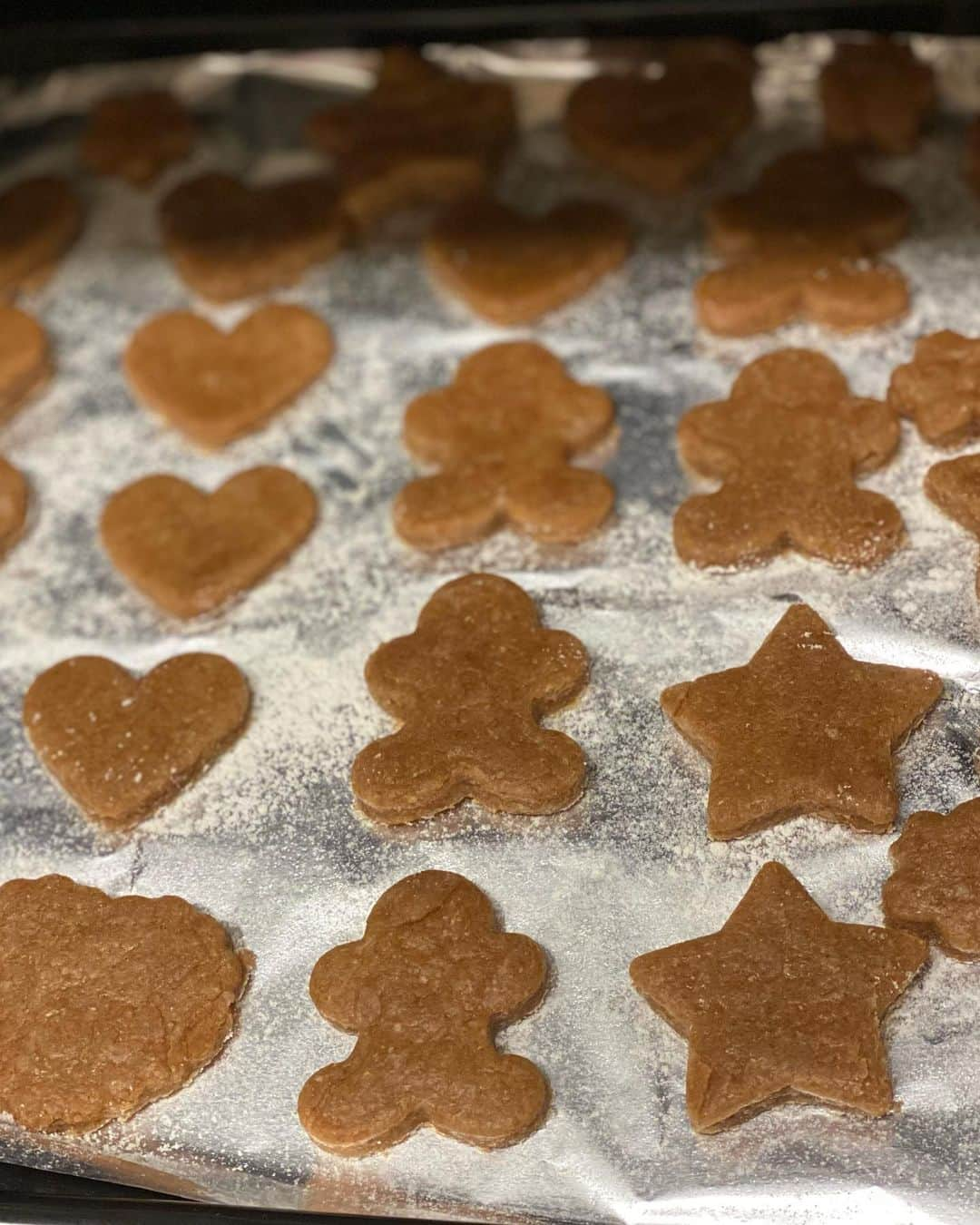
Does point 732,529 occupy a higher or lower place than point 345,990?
higher

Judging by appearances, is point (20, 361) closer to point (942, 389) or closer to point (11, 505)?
point (11, 505)

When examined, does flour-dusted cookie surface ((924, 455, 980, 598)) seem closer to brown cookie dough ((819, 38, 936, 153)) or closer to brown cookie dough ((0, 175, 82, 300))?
brown cookie dough ((819, 38, 936, 153))

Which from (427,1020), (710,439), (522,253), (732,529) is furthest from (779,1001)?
(522,253)

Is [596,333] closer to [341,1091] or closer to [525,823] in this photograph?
[525,823]

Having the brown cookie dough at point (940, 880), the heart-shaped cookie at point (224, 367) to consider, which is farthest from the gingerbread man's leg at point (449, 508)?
the brown cookie dough at point (940, 880)

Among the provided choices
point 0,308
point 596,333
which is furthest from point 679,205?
point 0,308

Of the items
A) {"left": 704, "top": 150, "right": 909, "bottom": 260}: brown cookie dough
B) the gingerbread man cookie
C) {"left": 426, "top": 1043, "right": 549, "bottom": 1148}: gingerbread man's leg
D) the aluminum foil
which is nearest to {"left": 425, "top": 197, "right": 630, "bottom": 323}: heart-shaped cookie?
the aluminum foil
